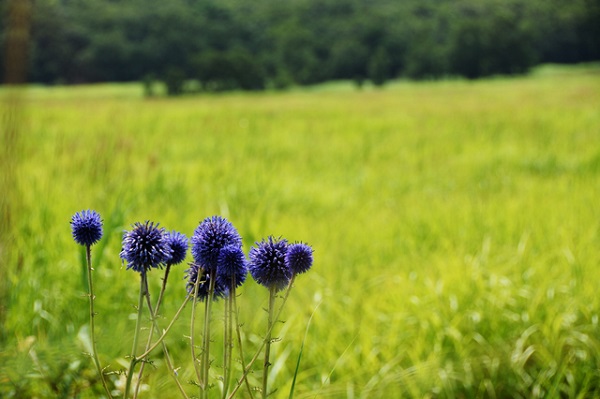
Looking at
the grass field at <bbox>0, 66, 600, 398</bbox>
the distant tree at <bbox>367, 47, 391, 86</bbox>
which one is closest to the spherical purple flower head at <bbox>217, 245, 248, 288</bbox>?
the grass field at <bbox>0, 66, 600, 398</bbox>

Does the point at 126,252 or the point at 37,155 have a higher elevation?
the point at 126,252

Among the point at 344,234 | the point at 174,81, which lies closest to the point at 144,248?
the point at 344,234

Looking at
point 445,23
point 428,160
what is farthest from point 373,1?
point 428,160

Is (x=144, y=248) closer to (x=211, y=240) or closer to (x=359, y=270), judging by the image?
(x=211, y=240)

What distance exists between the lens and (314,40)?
194 ft

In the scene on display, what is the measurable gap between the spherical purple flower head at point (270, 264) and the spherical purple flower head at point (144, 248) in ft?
0.34

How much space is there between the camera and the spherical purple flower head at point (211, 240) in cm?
70

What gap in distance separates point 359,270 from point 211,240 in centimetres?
255

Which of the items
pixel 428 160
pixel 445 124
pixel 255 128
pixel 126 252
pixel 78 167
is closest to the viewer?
pixel 126 252

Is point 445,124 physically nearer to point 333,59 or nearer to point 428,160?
point 428,160

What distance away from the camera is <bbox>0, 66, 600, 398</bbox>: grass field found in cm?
214

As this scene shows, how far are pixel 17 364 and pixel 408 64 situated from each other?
5803cm

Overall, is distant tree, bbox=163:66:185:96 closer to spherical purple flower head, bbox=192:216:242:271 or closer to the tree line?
the tree line

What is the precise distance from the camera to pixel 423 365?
2.17 meters
